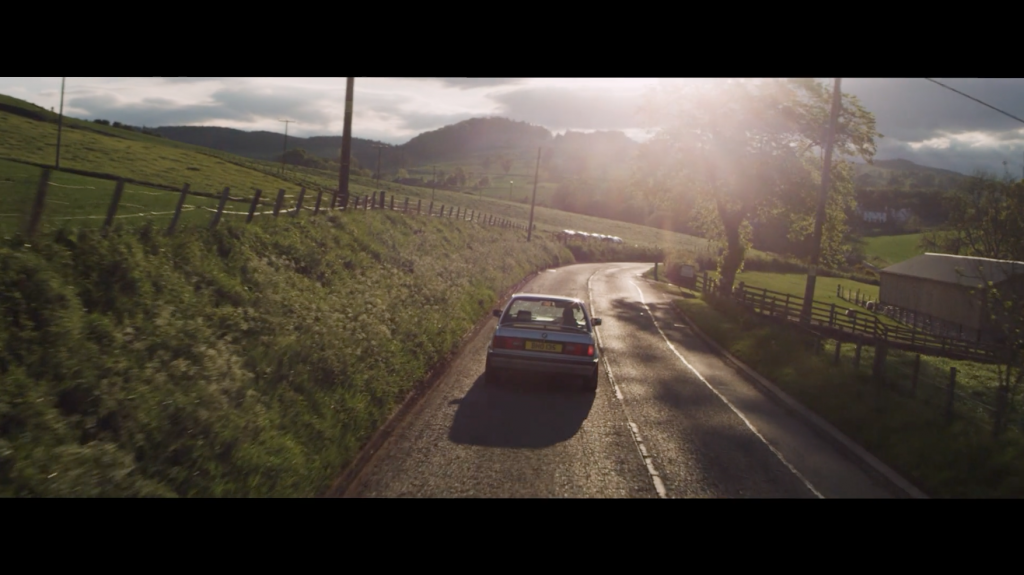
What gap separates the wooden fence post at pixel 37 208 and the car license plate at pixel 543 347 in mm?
6503

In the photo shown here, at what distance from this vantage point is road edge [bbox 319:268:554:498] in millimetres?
6411

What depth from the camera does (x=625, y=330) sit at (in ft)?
71.4

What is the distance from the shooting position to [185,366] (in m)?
6.81

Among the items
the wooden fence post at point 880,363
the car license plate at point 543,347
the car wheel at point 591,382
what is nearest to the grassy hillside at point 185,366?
the car license plate at point 543,347

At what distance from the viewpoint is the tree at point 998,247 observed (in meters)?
9.65

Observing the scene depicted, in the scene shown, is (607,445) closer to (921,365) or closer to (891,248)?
(921,365)

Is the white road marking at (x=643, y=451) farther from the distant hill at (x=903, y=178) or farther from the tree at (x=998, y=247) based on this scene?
the distant hill at (x=903, y=178)

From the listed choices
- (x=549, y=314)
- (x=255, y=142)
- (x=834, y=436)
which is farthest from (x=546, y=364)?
(x=255, y=142)

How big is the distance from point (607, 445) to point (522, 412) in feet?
5.64

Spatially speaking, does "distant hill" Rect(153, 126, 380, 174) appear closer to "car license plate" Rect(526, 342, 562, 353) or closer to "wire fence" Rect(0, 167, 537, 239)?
"wire fence" Rect(0, 167, 537, 239)

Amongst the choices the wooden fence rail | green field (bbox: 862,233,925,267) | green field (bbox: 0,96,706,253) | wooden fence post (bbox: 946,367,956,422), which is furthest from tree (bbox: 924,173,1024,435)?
green field (bbox: 0,96,706,253)
